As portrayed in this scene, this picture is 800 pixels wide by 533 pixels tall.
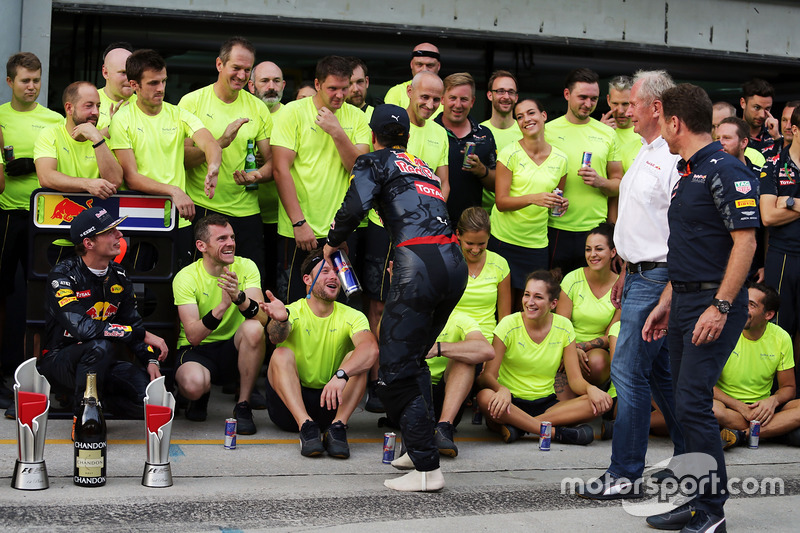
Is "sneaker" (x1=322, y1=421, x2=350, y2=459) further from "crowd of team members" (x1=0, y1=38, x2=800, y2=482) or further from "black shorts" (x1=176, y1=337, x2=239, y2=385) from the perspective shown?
"black shorts" (x1=176, y1=337, x2=239, y2=385)

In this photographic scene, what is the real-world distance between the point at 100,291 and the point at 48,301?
0.33 m

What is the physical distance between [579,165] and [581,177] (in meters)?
0.15

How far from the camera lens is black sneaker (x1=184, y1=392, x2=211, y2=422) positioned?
279 inches

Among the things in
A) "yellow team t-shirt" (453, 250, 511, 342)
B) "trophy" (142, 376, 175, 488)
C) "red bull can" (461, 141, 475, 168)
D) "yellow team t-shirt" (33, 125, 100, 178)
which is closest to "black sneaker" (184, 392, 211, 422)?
"trophy" (142, 376, 175, 488)

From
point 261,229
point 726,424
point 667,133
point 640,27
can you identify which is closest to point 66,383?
point 261,229

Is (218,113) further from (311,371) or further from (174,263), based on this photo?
(311,371)

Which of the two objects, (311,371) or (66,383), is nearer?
(66,383)

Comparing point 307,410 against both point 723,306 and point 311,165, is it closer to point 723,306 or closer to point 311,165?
point 311,165

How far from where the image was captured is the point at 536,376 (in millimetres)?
7441

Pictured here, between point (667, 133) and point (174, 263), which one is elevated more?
point (667, 133)

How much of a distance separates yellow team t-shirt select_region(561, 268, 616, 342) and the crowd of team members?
0.01 metres

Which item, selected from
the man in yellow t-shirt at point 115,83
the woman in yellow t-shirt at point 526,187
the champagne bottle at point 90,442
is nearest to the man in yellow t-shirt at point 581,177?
the woman in yellow t-shirt at point 526,187

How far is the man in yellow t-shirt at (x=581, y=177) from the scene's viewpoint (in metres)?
8.53

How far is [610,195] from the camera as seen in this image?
28.2 ft
